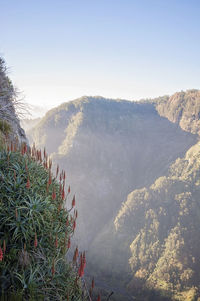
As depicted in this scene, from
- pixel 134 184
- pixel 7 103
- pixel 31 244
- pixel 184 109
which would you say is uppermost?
pixel 184 109

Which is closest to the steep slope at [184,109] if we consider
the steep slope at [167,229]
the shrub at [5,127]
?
the steep slope at [167,229]

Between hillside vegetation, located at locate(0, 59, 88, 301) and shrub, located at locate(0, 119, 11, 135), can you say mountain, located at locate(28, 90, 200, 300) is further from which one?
hillside vegetation, located at locate(0, 59, 88, 301)

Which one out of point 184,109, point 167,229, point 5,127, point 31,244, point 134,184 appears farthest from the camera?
point 184,109

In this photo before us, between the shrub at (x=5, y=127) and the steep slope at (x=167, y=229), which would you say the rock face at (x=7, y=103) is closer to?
the shrub at (x=5, y=127)

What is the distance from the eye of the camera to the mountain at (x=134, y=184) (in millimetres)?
52312

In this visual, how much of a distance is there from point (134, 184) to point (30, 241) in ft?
283

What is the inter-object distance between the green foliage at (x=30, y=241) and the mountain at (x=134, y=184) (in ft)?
129

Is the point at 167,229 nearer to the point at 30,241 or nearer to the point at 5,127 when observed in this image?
the point at 5,127

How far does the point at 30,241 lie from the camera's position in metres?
3.88

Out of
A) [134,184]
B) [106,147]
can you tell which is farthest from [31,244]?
[106,147]

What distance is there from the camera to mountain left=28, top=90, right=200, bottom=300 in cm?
5231

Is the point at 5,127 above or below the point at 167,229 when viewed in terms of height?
above

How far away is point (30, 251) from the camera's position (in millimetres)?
3680

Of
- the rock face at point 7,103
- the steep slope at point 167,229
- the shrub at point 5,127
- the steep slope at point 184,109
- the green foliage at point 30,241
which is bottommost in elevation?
the steep slope at point 167,229
